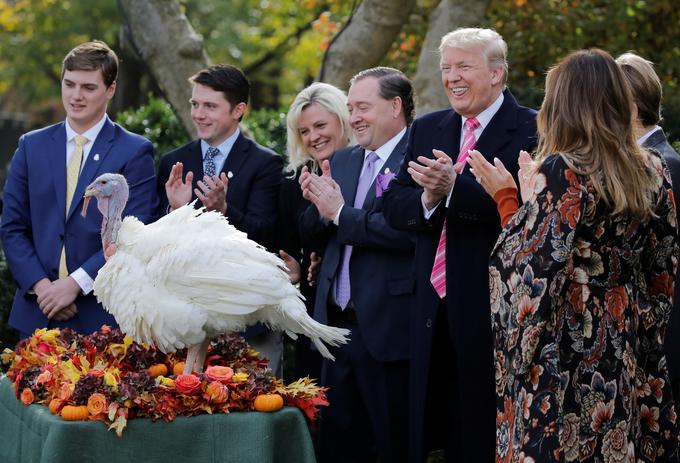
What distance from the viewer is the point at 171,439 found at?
14.7 feet

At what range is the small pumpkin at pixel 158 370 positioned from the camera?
197 inches

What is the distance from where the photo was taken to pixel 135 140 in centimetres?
646

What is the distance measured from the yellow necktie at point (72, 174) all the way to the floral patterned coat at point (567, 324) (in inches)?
108

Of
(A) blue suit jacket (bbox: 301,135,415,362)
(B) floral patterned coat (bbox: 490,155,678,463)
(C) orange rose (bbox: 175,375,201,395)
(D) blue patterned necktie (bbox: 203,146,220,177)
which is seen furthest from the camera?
(D) blue patterned necktie (bbox: 203,146,220,177)

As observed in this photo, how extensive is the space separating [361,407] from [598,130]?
7.80 feet

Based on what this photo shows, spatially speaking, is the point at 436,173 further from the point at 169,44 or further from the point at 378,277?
the point at 169,44

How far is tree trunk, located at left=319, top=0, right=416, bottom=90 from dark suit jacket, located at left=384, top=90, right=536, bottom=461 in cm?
373

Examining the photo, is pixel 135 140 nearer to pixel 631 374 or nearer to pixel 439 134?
pixel 439 134

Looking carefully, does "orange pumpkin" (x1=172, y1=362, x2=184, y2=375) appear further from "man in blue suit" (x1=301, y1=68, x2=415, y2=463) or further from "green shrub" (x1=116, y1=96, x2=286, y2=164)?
"green shrub" (x1=116, y1=96, x2=286, y2=164)

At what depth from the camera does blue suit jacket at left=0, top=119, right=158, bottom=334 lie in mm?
6130

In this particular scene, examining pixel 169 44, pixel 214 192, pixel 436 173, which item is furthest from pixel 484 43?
pixel 169 44

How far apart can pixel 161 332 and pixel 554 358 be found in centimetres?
175

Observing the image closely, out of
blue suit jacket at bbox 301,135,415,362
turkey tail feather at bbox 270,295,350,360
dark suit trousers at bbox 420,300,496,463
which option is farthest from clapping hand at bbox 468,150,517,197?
turkey tail feather at bbox 270,295,350,360

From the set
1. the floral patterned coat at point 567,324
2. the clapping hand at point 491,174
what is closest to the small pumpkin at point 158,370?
the floral patterned coat at point 567,324
